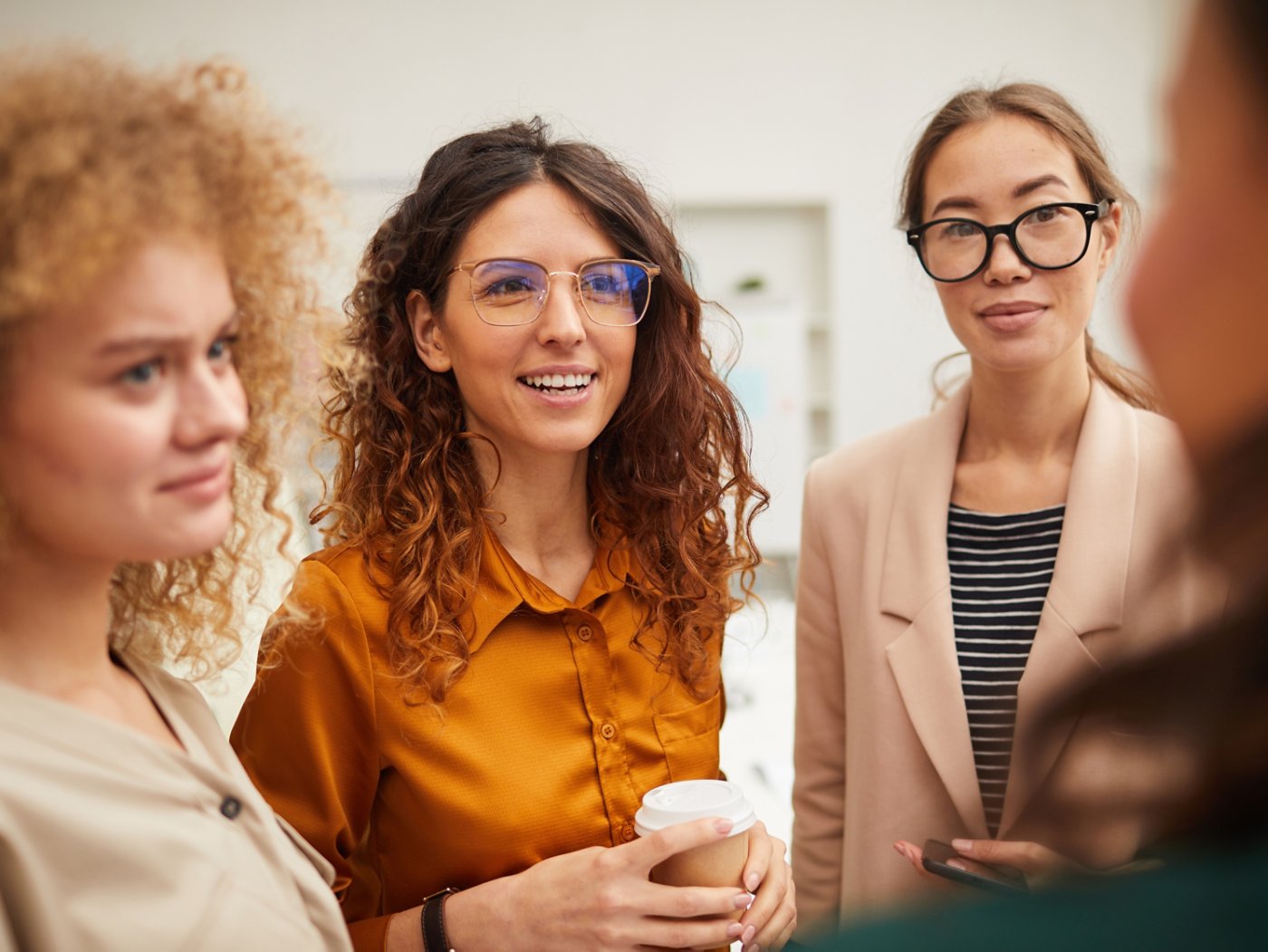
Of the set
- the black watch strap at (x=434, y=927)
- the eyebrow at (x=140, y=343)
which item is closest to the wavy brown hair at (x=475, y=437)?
the black watch strap at (x=434, y=927)

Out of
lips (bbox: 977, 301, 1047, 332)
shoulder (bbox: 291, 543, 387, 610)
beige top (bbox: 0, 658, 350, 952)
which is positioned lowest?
beige top (bbox: 0, 658, 350, 952)

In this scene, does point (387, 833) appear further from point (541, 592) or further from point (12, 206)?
point (12, 206)

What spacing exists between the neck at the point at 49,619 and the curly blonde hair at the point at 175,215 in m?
0.12

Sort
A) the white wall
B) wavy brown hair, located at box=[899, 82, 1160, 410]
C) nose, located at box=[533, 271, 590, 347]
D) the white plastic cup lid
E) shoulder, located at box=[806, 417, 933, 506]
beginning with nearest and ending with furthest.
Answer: the white plastic cup lid → nose, located at box=[533, 271, 590, 347] → wavy brown hair, located at box=[899, 82, 1160, 410] → shoulder, located at box=[806, 417, 933, 506] → the white wall

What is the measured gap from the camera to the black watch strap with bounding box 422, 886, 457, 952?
1206 millimetres

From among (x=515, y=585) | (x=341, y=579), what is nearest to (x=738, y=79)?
(x=515, y=585)

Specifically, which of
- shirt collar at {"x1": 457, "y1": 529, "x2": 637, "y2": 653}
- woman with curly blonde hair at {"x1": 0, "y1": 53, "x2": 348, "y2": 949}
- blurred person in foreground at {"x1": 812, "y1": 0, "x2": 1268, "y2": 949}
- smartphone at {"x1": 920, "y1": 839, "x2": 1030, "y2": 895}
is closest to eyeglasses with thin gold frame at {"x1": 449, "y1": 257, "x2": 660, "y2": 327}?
shirt collar at {"x1": 457, "y1": 529, "x2": 637, "y2": 653}

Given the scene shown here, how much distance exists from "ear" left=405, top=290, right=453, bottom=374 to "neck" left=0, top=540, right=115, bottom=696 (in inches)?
27.4

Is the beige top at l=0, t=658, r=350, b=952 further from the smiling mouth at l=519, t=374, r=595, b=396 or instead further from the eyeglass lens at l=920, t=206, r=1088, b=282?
the eyeglass lens at l=920, t=206, r=1088, b=282

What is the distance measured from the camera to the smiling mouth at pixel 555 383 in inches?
54.8

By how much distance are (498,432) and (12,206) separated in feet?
2.71

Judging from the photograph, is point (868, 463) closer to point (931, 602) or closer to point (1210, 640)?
point (931, 602)

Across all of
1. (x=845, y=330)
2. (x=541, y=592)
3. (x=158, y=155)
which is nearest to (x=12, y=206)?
(x=158, y=155)

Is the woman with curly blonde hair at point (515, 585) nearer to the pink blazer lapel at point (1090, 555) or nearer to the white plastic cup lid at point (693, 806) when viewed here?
the white plastic cup lid at point (693, 806)
